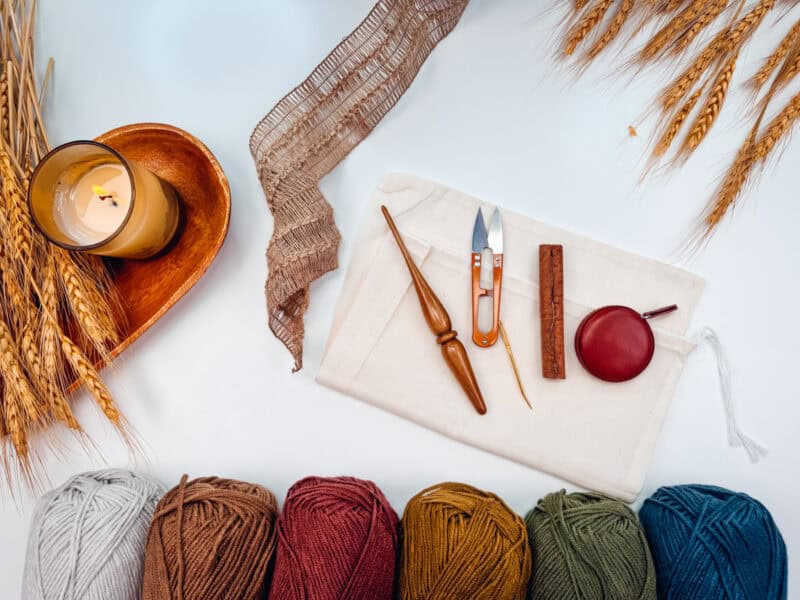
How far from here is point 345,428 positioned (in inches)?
28.9

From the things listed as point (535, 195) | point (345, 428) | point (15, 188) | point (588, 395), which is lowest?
point (588, 395)

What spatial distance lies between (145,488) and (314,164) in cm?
43

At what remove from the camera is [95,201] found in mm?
643

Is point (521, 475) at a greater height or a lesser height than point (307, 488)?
lesser

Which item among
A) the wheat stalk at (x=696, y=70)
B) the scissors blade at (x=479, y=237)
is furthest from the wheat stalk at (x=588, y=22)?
the scissors blade at (x=479, y=237)

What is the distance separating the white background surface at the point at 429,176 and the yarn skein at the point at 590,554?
7 cm

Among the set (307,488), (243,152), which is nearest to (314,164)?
(243,152)

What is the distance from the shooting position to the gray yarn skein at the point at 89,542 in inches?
24.8

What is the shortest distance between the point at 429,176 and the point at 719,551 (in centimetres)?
53

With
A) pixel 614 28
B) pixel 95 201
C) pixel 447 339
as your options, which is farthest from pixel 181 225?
pixel 614 28

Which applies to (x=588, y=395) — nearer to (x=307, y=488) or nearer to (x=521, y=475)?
(x=521, y=475)

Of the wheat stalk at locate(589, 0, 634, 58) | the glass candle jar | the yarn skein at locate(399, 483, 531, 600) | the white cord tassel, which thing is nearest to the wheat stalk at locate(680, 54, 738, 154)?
the wheat stalk at locate(589, 0, 634, 58)

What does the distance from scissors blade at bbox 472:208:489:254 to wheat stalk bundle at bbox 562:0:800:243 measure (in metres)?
0.22

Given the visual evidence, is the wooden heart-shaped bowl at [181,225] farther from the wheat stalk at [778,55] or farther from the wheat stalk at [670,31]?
the wheat stalk at [778,55]
